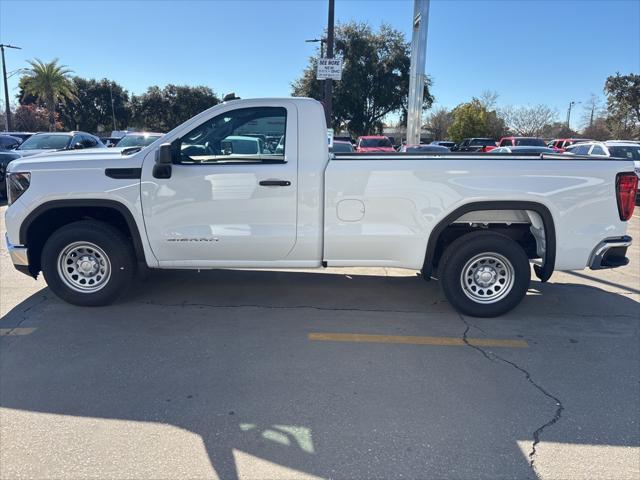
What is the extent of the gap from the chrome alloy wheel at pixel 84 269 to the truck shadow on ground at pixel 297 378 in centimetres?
26

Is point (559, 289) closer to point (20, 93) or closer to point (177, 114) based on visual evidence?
point (177, 114)

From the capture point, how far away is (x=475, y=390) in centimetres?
345

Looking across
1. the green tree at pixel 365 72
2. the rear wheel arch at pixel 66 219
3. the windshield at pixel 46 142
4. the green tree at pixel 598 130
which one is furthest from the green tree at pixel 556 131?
the rear wheel arch at pixel 66 219

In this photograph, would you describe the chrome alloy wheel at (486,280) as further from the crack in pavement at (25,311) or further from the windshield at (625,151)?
the windshield at (625,151)

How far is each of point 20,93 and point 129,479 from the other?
213 ft

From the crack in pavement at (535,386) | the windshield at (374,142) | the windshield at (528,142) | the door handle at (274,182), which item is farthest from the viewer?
the windshield at (374,142)

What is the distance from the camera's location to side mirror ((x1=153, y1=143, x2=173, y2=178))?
4.27 m

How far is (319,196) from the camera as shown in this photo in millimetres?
4520

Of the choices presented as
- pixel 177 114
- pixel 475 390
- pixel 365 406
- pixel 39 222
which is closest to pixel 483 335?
pixel 475 390

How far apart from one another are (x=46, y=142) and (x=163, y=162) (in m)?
12.1

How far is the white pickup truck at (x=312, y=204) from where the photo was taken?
4.43m

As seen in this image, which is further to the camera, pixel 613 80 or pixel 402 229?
pixel 613 80

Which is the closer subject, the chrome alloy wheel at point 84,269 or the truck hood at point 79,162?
the truck hood at point 79,162

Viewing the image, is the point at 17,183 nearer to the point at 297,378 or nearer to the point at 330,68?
the point at 297,378
